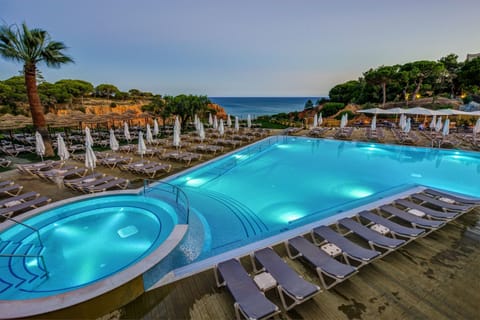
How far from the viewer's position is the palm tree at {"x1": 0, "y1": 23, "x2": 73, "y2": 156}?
880cm

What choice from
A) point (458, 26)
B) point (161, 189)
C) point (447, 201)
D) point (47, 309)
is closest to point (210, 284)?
point (47, 309)

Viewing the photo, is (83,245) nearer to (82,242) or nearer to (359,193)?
(82,242)

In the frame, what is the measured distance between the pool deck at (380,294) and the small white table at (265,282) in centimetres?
19

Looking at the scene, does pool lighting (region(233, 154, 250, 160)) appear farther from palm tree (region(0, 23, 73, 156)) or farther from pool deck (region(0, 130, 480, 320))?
palm tree (region(0, 23, 73, 156))

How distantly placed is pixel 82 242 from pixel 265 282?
13.3 feet

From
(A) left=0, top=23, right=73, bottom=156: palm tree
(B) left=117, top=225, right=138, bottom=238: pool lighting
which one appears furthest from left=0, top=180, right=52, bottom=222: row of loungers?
(A) left=0, top=23, right=73, bottom=156: palm tree

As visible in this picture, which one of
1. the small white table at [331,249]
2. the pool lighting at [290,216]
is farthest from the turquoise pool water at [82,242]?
the small white table at [331,249]

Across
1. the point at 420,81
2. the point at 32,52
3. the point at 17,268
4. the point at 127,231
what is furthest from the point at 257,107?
the point at 17,268

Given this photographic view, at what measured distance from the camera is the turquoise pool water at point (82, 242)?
140 inches

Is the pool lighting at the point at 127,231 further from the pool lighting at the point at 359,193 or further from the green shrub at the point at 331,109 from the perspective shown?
the green shrub at the point at 331,109

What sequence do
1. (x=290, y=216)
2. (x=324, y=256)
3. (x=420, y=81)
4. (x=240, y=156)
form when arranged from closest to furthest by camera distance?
(x=324, y=256) < (x=290, y=216) < (x=240, y=156) < (x=420, y=81)

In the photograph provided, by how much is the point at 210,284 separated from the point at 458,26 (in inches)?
1127

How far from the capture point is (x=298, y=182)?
8.41m

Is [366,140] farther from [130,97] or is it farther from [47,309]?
[130,97]
